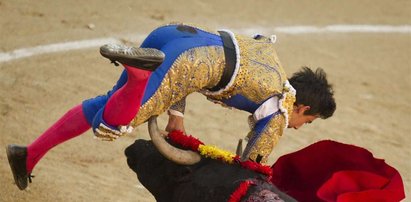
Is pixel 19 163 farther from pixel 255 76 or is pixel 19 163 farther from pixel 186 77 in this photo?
pixel 255 76

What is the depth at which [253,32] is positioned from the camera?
24.8 ft

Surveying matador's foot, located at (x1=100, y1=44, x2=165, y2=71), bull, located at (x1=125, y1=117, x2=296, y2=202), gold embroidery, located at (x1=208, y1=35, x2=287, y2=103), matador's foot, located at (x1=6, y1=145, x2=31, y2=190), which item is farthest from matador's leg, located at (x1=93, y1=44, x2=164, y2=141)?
gold embroidery, located at (x1=208, y1=35, x2=287, y2=103)

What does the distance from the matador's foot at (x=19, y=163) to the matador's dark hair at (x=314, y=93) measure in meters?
1.31

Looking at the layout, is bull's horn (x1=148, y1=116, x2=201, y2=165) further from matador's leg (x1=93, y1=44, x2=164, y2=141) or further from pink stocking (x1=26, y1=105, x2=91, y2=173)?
pink stocking (x1=26, y1=105, x2=91, y2=173)

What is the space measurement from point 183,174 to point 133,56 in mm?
521

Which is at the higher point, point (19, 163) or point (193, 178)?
point (193, 178)

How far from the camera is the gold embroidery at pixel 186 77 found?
14.0ft

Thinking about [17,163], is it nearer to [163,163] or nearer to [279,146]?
[163,163]

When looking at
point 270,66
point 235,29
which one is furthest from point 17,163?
point 235,29

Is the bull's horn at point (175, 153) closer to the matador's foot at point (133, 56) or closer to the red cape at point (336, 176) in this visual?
the matador's foot at point (133, 56)

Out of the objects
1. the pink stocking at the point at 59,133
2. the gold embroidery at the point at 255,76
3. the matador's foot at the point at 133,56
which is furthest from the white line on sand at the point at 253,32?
the matador's foot at the point at 133,56

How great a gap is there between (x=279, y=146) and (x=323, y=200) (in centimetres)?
232

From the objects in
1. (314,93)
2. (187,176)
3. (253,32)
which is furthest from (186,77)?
(253,32)

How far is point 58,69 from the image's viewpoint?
639 cm
